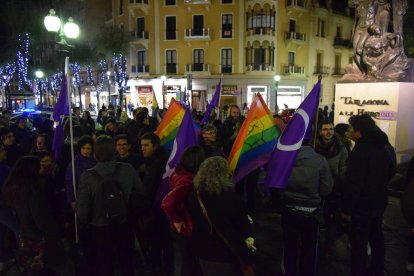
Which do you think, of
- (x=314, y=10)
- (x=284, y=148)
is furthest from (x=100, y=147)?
(x=314, y=10)

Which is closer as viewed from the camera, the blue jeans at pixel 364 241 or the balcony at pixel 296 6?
the blue jeans at pixel 364 241

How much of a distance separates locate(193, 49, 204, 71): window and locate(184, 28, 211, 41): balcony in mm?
1275

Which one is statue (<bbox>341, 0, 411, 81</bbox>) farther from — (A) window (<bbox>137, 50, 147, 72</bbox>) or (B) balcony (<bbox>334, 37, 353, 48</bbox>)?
(B) balcony (<bbox>334, 37, 353, 48</bbox>)

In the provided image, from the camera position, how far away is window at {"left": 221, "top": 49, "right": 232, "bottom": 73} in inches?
1405

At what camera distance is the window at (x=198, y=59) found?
1416 inches

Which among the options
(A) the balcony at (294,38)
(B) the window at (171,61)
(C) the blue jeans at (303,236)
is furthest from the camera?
(B) the window at (171,61)

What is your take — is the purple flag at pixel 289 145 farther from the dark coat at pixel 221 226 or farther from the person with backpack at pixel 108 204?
the person with backpack at pixel 108 204

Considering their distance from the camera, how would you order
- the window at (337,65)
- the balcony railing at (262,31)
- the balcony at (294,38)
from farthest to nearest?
the window at (337,65) < the balcony at (294,38) < the balcony railing at (262,31)

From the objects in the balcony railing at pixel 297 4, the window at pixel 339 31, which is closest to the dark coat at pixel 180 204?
the balcony railing at pixel 297 4

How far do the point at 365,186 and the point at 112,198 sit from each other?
8.34ft

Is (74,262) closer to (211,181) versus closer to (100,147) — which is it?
(100,147)

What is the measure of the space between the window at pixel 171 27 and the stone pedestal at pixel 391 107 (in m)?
28.9

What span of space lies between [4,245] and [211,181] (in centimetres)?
331

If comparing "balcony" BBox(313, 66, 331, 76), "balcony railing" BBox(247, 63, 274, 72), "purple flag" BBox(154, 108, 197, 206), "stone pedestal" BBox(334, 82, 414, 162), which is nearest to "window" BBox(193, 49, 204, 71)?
"balcony railing" BBox(247, 63, 274, 72)
